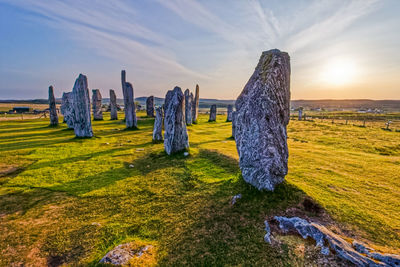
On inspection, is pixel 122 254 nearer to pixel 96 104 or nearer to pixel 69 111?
pixel 69 111

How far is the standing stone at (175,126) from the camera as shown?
37.8ft

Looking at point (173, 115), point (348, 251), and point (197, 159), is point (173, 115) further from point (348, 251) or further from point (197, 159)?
point (348, 251)

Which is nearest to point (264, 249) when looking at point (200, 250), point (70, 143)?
point (200, 250)

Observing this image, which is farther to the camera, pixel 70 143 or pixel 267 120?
pixel 70 143

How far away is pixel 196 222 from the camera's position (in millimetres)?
4992

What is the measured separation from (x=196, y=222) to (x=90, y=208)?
12.2ft

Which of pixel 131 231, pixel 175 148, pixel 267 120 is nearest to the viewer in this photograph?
pixel 131 231

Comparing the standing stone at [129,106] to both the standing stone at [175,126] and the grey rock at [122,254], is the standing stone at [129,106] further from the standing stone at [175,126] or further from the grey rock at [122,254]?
the grey rock at [122,254]

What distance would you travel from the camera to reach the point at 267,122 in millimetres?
5613

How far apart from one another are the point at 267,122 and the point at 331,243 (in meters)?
3.22

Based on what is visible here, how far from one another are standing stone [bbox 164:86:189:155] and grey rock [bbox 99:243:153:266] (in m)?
7.51

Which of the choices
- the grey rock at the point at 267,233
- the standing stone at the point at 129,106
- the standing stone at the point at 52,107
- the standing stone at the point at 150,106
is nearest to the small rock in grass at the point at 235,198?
the grey rock at the point at 267,233

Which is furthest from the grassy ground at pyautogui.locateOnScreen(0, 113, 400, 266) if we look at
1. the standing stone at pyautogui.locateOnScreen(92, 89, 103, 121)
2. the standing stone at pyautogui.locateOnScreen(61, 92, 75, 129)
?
the standing stone at pyautogui.locateOnScreen(92, 89, 103, 121)

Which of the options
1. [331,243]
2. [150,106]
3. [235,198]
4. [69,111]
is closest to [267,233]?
[331,243]
